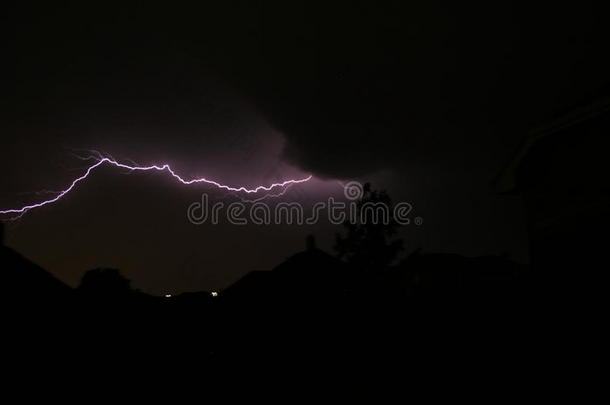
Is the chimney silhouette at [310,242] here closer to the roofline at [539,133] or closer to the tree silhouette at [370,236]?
the roofline at [539,133]

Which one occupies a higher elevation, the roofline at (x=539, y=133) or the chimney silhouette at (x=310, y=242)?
the roofline at (x=539, y=133)

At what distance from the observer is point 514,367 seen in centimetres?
596

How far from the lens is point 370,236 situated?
28859 mm

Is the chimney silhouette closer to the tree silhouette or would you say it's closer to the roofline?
the roofline

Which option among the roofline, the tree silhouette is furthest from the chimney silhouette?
the tree silhouette

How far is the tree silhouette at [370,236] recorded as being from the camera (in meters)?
28.6

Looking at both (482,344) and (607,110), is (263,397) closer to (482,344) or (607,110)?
(482,344)

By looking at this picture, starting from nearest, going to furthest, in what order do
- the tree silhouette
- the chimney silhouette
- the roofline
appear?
1. the roofline
2. the chimney silhouette
3. the tree silhouette

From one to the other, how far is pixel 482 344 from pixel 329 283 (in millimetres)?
5065

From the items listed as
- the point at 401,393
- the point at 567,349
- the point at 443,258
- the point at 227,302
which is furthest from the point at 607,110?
the point at 443,258

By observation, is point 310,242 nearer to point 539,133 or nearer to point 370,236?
point 539,133

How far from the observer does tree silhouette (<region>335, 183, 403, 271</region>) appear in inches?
1128

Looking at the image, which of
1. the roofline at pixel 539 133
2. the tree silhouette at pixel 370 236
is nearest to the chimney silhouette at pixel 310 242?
the roofline at pixel 539 133

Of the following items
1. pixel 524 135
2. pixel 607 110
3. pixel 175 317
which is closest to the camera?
pixel 607 110
